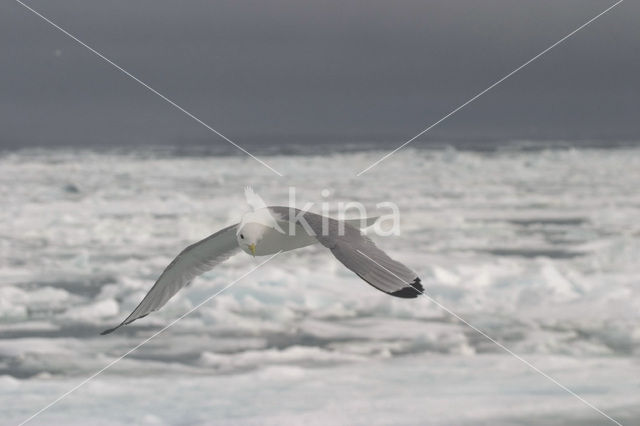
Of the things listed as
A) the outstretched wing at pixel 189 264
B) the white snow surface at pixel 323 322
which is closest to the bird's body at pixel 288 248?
the outstretched wing at pixel 189 264

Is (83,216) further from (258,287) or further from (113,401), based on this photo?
(113,401)

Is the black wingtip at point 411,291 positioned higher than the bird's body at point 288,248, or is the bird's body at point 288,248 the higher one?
the bird's body at point 288,248

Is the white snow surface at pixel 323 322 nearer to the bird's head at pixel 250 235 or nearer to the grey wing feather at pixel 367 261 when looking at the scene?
the bird's head at pixel 250 235

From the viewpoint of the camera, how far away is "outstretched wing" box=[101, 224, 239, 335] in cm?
618

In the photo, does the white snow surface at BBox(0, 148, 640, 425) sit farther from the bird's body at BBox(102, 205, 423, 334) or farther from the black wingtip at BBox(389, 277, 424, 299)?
the black wingtip at BBox(389, 277, 424, 299)

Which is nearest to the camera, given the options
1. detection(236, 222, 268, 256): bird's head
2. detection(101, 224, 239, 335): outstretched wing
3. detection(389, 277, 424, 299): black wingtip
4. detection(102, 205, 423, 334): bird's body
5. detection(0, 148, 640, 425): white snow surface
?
detection(389, 277, 424, 299): black wingtip

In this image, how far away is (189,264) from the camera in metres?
6.45

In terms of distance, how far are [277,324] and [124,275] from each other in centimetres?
327

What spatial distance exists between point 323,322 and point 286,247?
9.44 m

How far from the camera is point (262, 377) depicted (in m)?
12.4

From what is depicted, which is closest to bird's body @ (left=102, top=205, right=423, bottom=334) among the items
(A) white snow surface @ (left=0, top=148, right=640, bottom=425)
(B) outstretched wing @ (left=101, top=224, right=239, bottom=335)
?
(B) outstretched wing @ (left=101, top=224, right=239, bottom=335)

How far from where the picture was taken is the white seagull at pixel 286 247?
404 cm

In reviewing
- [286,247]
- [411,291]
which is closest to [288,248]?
[286,247]

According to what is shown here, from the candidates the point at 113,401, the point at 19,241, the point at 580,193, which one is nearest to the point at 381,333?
the point at 113,401
